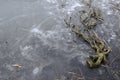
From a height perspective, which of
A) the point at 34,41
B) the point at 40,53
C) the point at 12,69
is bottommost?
the point at 12,69

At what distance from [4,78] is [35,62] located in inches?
48.2

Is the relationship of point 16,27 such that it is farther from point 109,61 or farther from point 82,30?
point 109,61

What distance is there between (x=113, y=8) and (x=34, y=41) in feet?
13.1

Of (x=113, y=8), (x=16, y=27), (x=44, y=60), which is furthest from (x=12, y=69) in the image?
(x=113, y=8)

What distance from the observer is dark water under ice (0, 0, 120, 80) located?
788 centimetres

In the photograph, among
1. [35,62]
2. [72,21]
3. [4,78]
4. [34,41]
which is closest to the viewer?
[4,78]

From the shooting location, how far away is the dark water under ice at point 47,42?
788cm

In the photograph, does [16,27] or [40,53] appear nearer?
[40,53]

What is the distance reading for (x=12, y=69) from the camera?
816 centimetres

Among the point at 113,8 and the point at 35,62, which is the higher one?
the point at 113,8

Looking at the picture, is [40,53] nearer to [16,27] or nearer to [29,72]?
[29,72]

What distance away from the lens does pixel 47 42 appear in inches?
368

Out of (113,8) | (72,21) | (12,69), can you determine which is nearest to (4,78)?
(12,69)

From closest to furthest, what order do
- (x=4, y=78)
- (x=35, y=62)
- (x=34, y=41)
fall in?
(x=4, y=78)
(x=35, y=62)
(x=34, y=41)
